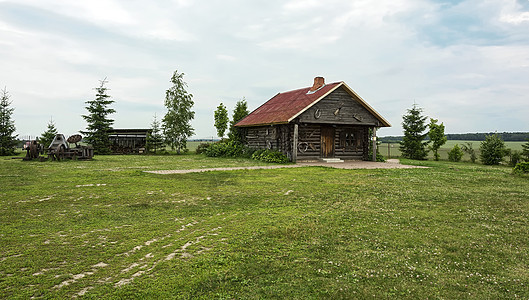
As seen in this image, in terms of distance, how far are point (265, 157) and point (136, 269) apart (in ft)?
65.4

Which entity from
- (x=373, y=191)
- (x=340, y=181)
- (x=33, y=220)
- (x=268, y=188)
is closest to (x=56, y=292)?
(x=33, y=220)

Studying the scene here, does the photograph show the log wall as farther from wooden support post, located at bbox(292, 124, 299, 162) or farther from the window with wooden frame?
the window with wooden frame

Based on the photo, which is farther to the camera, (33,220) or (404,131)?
(404,131)

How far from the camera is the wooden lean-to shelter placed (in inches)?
942

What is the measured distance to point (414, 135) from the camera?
112 feet

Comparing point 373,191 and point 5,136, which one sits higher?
point 5,136

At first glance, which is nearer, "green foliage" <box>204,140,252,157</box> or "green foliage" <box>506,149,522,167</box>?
"green foliage" <box>506,149,522,167</box>

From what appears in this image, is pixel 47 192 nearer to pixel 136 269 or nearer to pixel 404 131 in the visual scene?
pixel 136 269

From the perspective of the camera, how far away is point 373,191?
11812 millimetres

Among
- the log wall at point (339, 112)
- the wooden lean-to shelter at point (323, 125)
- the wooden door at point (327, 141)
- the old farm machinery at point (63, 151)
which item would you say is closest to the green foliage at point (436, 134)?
the wooden lean-to shelter at point (323, 125)

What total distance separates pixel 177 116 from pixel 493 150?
103ft

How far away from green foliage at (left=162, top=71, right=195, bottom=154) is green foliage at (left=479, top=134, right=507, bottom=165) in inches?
1171

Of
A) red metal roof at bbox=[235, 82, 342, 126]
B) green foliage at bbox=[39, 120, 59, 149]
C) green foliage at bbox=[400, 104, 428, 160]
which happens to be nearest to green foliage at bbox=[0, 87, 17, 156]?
green foliage at bbox=[39, 120, 59, 149]

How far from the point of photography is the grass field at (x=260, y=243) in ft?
14.5
